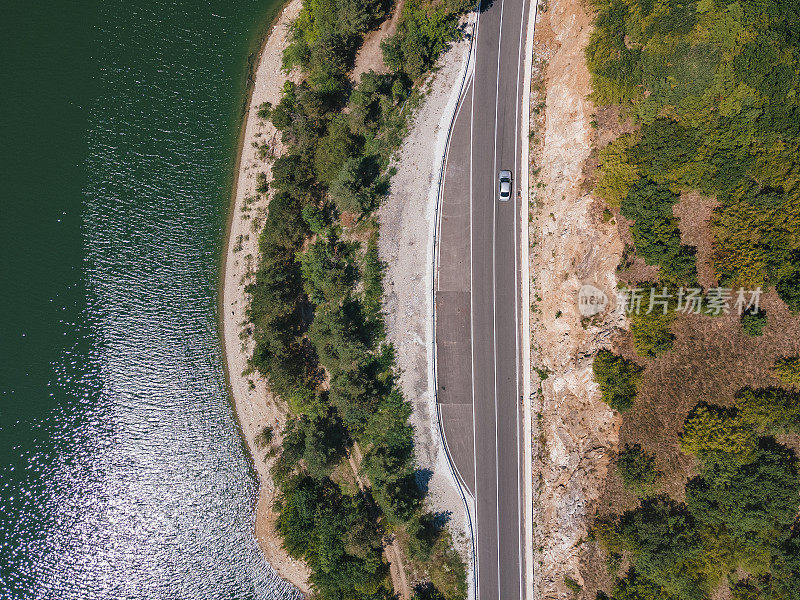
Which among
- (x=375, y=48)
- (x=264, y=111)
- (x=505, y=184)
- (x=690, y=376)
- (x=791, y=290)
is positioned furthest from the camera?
(x=264, y=111)

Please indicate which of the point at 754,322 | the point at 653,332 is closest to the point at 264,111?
the point at 653,332

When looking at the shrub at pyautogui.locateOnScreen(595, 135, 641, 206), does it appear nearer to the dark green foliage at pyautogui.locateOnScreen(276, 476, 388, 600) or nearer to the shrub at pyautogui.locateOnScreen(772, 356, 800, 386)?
the shrub at pyautogui.locateOnScreen(772, 356, 800, 386)

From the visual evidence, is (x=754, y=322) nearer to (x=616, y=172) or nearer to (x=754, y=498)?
(x=754, y=498)

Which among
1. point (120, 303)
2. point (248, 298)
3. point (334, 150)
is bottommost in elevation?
point (120, 303)

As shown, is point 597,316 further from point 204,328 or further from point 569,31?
point 204,328

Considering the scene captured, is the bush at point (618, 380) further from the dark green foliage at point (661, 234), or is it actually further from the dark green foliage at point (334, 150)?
the dark green foliage at point (334, 150)

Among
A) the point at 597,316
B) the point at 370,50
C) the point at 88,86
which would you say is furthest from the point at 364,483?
the point at 88,86
